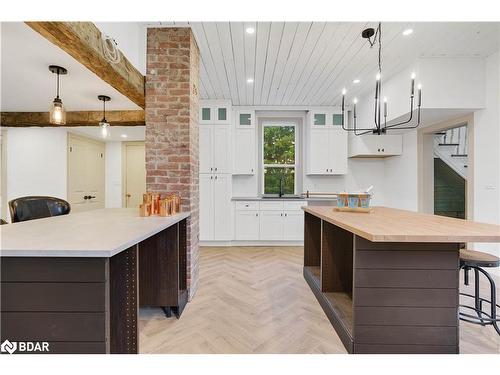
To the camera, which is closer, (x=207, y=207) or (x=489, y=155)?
(x=489, y=155)

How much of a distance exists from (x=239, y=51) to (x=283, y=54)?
Result: 52cm

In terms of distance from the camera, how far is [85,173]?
608 centimetres

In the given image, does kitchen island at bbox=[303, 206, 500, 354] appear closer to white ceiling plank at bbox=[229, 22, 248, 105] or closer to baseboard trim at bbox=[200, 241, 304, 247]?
white ceiling plank at bbox=[229, 22, 248, 105]

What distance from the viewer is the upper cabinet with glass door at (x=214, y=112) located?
16.2 feet

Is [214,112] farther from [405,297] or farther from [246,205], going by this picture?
[405,297]

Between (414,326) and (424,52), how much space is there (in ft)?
10.0

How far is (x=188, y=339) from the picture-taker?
6.62 ft

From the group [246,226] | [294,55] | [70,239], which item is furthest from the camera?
[246,226]

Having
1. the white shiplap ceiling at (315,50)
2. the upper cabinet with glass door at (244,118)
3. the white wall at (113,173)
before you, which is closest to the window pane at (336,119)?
Result: the white shiplap ceiling at (315,50)

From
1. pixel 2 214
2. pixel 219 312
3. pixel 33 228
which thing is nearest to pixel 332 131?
pixel 219 312

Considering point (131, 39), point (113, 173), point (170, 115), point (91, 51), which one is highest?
point (131, 39)

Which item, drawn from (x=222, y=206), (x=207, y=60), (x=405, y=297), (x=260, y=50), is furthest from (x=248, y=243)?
(x=405, y=297)

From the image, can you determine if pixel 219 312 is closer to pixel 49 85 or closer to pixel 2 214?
pixel 49 85

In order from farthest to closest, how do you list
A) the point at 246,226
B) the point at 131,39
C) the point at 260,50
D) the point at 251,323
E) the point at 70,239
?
1. the point at 246,226
2. the point at 260,50
3. the point at 131,39
4. the point at 251,323
5. the point at 70,239
